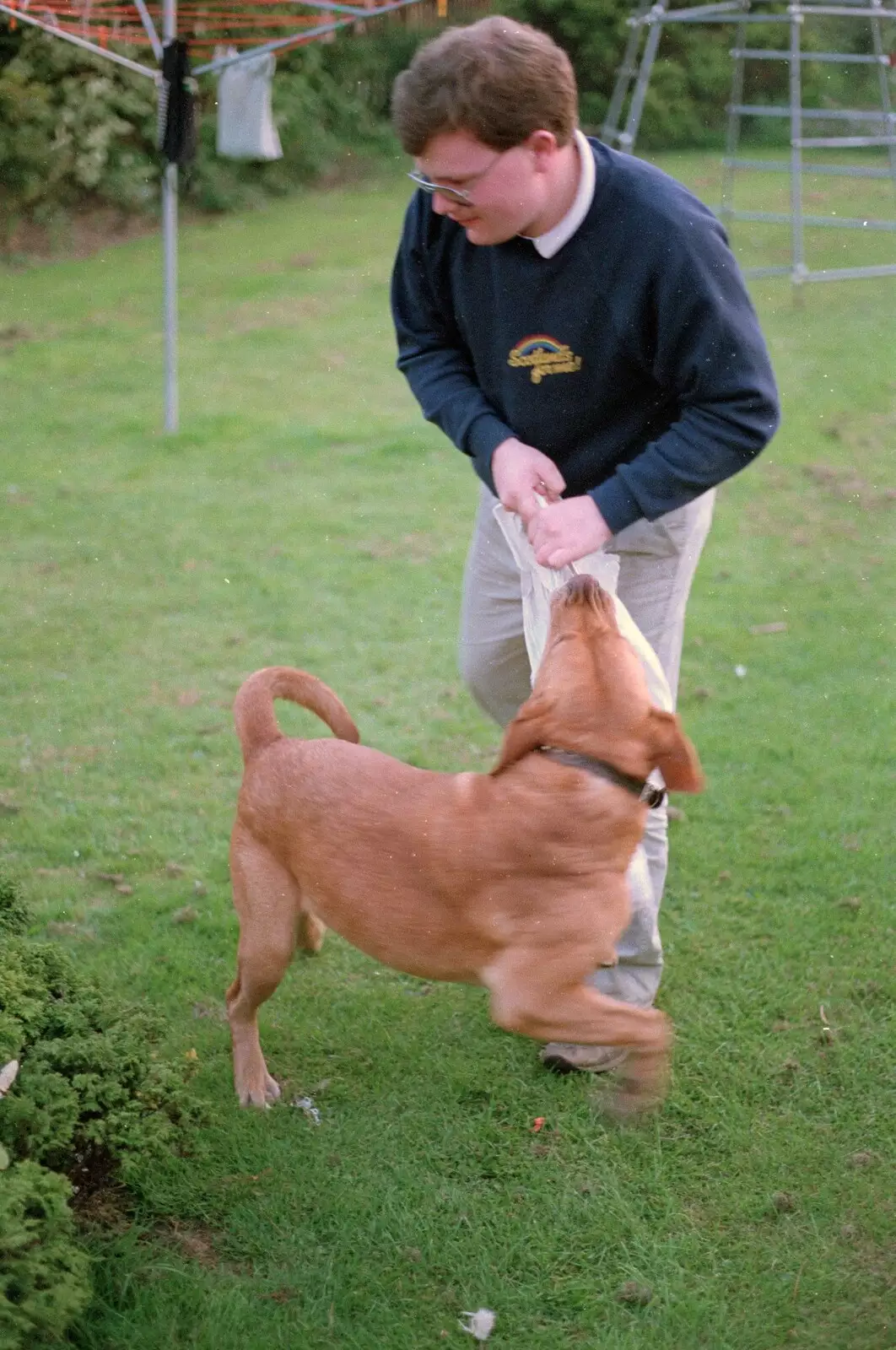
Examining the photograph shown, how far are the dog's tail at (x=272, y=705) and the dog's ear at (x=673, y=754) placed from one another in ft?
3.27

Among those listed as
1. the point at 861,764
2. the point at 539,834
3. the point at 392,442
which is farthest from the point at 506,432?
the point at 392,442

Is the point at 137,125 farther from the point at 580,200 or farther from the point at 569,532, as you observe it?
the point at 569,532

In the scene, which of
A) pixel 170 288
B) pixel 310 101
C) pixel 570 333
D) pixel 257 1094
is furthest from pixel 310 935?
pixel 310 101

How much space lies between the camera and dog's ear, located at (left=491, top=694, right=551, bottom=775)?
9.91ft

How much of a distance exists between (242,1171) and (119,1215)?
0.35 meters

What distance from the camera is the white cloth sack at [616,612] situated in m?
3.34

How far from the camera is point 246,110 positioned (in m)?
11.2

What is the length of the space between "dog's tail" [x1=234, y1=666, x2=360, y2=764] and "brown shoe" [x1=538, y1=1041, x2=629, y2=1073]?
3.68 feet

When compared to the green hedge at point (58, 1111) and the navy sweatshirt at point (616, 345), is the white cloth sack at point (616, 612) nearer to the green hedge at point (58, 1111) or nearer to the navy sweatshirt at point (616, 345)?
the navy sweatshirt at point (616, 345)

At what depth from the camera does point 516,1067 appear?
4.02m

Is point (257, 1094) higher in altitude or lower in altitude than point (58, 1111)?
lower

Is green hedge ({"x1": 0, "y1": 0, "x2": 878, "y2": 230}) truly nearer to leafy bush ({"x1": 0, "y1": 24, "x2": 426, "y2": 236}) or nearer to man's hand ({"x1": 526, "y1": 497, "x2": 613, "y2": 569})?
leafy bush ({"x1": 0, "y1": 24, "x2": 426, "y2": 236})

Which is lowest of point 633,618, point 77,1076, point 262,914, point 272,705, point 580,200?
point 77,1076

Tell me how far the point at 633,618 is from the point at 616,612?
62 cm
